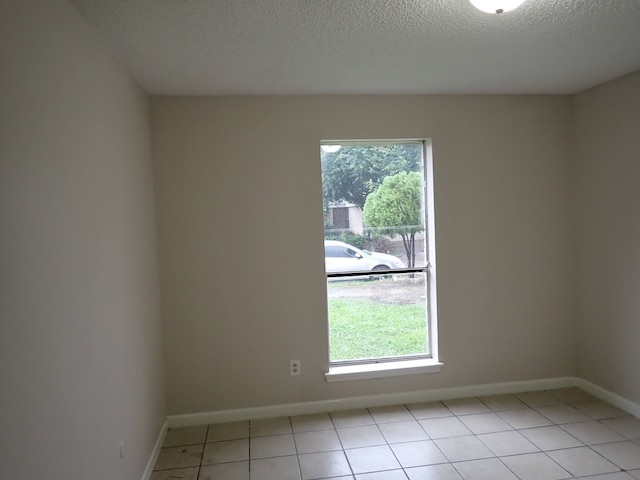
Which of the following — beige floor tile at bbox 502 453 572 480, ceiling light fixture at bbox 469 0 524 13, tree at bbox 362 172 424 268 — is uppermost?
ceiling light fixture at bbox 469 0 524 13

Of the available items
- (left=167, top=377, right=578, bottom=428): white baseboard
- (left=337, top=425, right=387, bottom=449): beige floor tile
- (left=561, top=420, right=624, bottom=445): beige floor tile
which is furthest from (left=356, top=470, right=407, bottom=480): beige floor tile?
(left=561, top=420, right=624, bottom=445): beige floor tile

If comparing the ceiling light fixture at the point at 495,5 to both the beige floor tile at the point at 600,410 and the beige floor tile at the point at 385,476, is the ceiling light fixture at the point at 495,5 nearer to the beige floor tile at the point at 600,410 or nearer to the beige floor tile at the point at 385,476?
the beige floor tile at the point at 385,476

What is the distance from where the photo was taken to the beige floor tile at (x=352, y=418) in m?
3.06

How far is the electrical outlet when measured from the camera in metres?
3.22

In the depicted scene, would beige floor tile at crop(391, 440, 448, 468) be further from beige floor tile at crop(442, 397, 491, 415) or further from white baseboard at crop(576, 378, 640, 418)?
white baseboard at crop(576, 378, 640, 418)

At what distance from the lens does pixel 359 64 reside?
255 cm

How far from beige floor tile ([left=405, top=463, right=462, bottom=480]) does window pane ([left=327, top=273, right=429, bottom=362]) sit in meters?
1.04

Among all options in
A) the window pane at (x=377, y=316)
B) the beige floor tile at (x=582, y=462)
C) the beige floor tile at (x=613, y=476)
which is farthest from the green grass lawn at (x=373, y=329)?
the beige floor tile at (x=613, y=476)

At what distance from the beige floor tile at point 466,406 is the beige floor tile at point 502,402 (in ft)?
0.17

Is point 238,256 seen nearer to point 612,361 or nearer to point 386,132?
point 386,132

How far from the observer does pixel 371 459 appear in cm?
260

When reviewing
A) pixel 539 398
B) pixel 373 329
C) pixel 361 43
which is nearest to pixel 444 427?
pixel 373 329

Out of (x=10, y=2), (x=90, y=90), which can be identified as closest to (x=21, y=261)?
(x=10, y=2)

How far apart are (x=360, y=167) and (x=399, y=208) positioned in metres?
0.45
